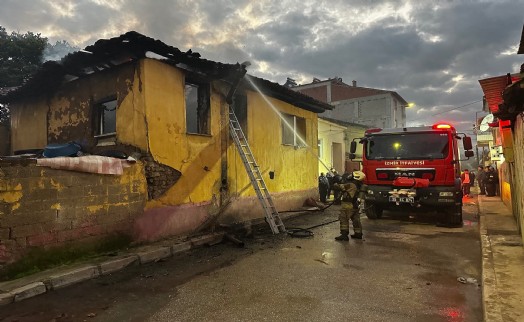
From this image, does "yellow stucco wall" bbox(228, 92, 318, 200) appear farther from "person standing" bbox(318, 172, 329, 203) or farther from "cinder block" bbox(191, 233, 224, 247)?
"cinder block" bbox(191, 233, 224, 247)

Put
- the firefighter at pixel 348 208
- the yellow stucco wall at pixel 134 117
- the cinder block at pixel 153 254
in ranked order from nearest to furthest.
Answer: the cinder block at pixel 153 254 → the yellow stucco wall at pixel 134 117 → the firefighter at pixel 348 208

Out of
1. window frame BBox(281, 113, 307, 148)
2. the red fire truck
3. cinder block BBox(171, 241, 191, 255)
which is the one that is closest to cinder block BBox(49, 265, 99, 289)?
cinder block BBox(171, 241, 191, 255)

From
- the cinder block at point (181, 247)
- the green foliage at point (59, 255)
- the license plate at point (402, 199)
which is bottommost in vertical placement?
the cinder block at point (181, 247)

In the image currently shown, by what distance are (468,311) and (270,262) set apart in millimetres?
3082

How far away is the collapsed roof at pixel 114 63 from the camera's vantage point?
688 cm

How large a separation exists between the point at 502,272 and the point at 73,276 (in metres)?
6.34

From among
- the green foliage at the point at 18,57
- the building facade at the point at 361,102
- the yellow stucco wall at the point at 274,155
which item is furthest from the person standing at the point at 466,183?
the green foliage at the point at 18,57

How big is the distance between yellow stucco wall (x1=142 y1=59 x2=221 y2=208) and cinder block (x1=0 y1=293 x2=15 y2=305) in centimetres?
310

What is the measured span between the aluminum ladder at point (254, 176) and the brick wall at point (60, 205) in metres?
2.87

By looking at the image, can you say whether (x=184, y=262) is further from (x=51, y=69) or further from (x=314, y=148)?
(x=314, y=148)

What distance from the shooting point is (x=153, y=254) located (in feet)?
20.9

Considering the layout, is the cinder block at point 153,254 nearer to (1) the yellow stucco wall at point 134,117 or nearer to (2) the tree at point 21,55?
(1) the yellow stucco wall at point 134,117

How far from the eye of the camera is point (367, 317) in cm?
370

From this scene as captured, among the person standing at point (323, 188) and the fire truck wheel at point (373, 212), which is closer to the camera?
the fire truck wheel at point (373, 212)
